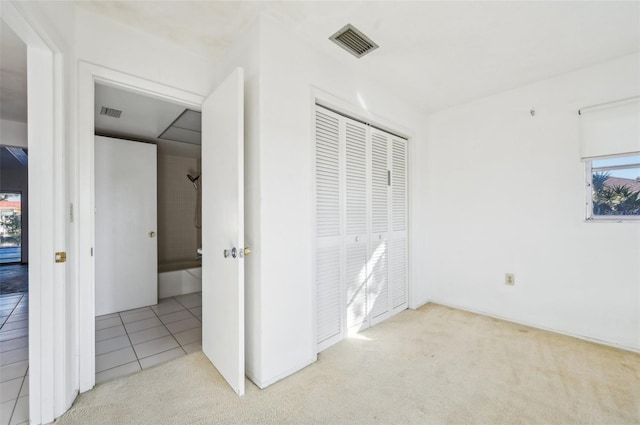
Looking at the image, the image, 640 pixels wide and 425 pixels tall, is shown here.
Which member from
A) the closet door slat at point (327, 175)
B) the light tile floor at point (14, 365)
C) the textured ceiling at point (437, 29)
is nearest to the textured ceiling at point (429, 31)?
the textured ceiling at point (437, 29)

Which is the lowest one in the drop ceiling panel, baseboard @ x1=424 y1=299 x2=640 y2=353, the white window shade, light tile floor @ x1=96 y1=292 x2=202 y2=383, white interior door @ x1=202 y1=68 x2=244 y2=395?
baseboard @ x1=424 y1=299 x2=640 y2=353

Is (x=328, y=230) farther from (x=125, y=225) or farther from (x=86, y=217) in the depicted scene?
(x=125, y=225)

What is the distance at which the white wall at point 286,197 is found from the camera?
1.81 meters

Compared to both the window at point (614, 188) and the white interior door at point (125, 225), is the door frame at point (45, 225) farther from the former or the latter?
the window at point (614, 188)

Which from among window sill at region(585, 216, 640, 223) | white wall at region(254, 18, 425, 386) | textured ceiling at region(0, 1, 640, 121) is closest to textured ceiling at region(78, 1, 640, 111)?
textured ceiling at region(0, 1, 640, 121)

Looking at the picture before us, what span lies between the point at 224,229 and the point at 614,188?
3.24 m

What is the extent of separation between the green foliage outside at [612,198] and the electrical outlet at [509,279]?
35.1 inches

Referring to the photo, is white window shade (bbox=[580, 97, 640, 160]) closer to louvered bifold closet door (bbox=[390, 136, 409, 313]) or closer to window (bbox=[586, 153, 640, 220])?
window (bbox=[586, 153, 640, 220])

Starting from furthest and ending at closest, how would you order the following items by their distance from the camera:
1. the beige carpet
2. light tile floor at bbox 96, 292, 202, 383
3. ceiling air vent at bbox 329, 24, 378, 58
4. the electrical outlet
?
the electrical outlet
light tile floor at bbox 96, 292, 202, 383
ceiling air vent at bbox 329, 24, 378, 58
the beige carpet

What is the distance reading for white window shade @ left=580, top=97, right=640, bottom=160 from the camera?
7.36 ft

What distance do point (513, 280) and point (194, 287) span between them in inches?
160

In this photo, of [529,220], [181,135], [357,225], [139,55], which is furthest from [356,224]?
[181,135]

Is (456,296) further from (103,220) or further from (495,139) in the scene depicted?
(103,220)

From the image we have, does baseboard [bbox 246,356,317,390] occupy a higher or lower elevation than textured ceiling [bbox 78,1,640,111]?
lower
